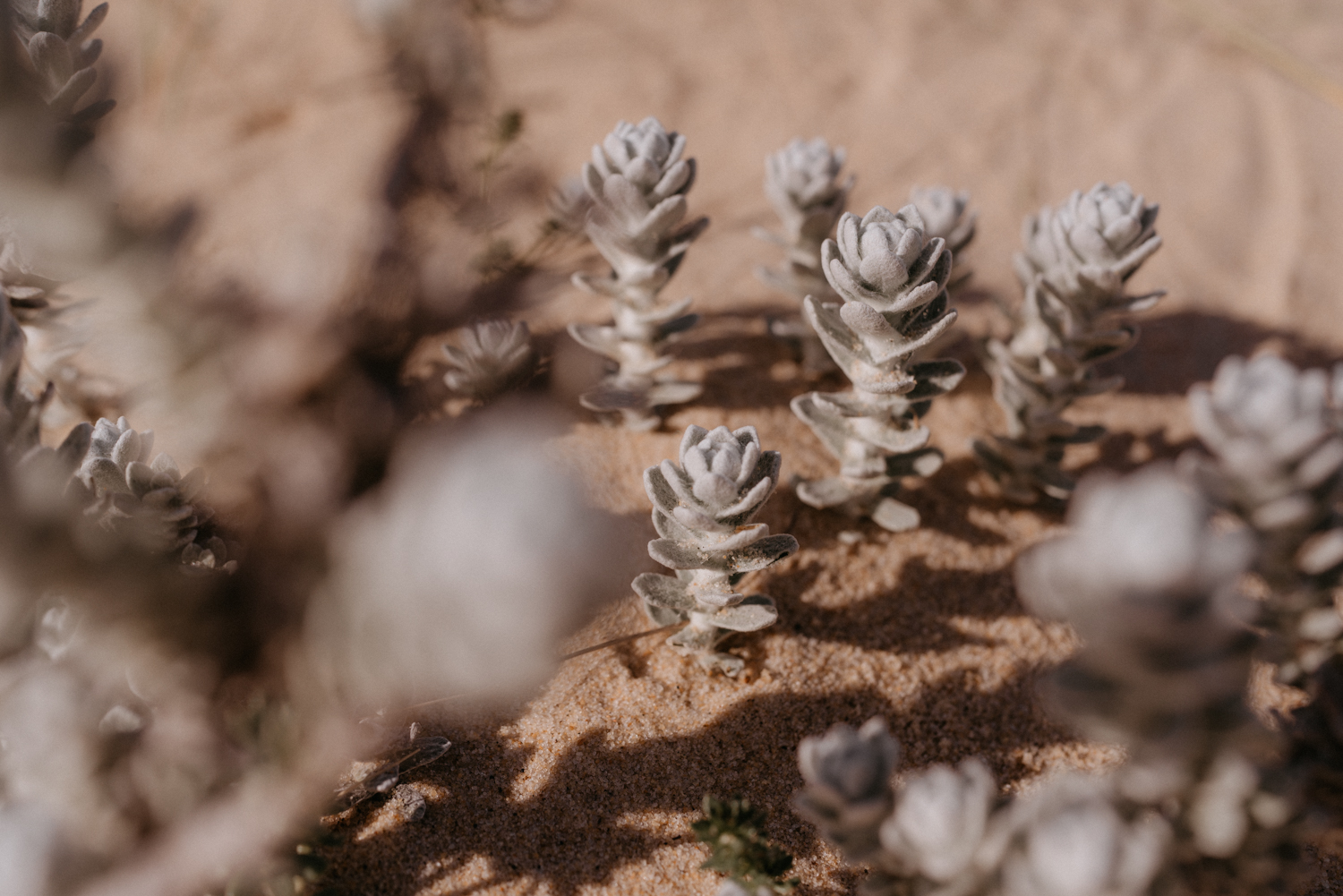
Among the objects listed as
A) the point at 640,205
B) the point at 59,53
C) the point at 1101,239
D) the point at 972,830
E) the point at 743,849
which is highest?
the point at 59,53

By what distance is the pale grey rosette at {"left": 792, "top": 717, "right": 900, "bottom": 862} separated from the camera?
1.32 meters

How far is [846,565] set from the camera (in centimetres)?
227

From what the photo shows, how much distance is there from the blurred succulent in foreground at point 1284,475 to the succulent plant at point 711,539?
81cm

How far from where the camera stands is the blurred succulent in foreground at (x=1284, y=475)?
4.27ft

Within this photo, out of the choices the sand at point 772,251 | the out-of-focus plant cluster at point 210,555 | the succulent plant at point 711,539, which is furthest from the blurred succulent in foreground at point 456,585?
the succulent plant at point 711,539

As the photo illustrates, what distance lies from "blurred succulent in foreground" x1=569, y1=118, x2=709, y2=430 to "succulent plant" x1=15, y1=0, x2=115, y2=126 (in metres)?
1.30

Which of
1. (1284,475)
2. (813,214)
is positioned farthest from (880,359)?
(1284,475)

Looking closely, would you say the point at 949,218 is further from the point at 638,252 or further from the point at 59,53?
the point at 59,53

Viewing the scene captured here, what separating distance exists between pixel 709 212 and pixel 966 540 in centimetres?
176

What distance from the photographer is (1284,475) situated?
1338mm

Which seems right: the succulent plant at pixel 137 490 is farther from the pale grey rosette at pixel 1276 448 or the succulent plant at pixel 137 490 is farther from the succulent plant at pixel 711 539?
the pale grey rosette at pixel 1276 448

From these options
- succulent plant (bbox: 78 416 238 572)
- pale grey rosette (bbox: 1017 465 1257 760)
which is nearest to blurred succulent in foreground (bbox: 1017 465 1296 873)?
Result: pale grey rosette (bbox: 1017 465 1257 760)

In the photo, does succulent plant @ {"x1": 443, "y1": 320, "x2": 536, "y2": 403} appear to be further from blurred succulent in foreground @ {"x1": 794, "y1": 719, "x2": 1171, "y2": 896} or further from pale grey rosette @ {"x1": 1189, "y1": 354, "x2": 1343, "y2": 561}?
pale grey rosette @ {"x1": 1189, "y1": 354, "x2": 1343, "y2": 561}

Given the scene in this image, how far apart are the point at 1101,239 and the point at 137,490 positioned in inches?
97.9
